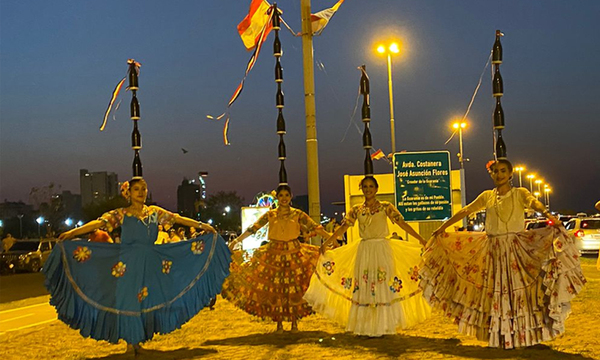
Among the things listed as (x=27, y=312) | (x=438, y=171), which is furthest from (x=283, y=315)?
(x=438, y=171)

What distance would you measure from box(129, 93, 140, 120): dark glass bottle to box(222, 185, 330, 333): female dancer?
2.14m

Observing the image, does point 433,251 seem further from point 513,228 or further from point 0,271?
point 0,271

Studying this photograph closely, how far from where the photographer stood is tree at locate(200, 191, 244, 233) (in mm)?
109625

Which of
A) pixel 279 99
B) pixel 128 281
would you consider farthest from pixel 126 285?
pixel 279 99

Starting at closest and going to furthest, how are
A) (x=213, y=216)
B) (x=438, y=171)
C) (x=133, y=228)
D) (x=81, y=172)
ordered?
(x=133, y=228) < (x=438, y=171) < (x=213, y=216) < (x=81, y=172)

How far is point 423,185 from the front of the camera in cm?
1912

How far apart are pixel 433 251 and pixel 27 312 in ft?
31.7

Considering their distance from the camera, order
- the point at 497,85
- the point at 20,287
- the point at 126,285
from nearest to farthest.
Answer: the point at 126,285 < the point at 497,85 < the point at 20,287

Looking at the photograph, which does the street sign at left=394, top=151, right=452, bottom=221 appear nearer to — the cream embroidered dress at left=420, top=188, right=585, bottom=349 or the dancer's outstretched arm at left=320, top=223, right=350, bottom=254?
the dancer's outstretched arm at left=320, top=223, right=350, bottom=254

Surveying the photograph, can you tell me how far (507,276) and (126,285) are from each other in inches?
164

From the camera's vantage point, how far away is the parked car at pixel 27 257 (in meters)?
29.4

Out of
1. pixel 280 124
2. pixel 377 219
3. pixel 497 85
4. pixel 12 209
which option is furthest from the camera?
pixel 12 209

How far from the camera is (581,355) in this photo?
6844mm

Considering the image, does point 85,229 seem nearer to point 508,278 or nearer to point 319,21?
point 508,278
